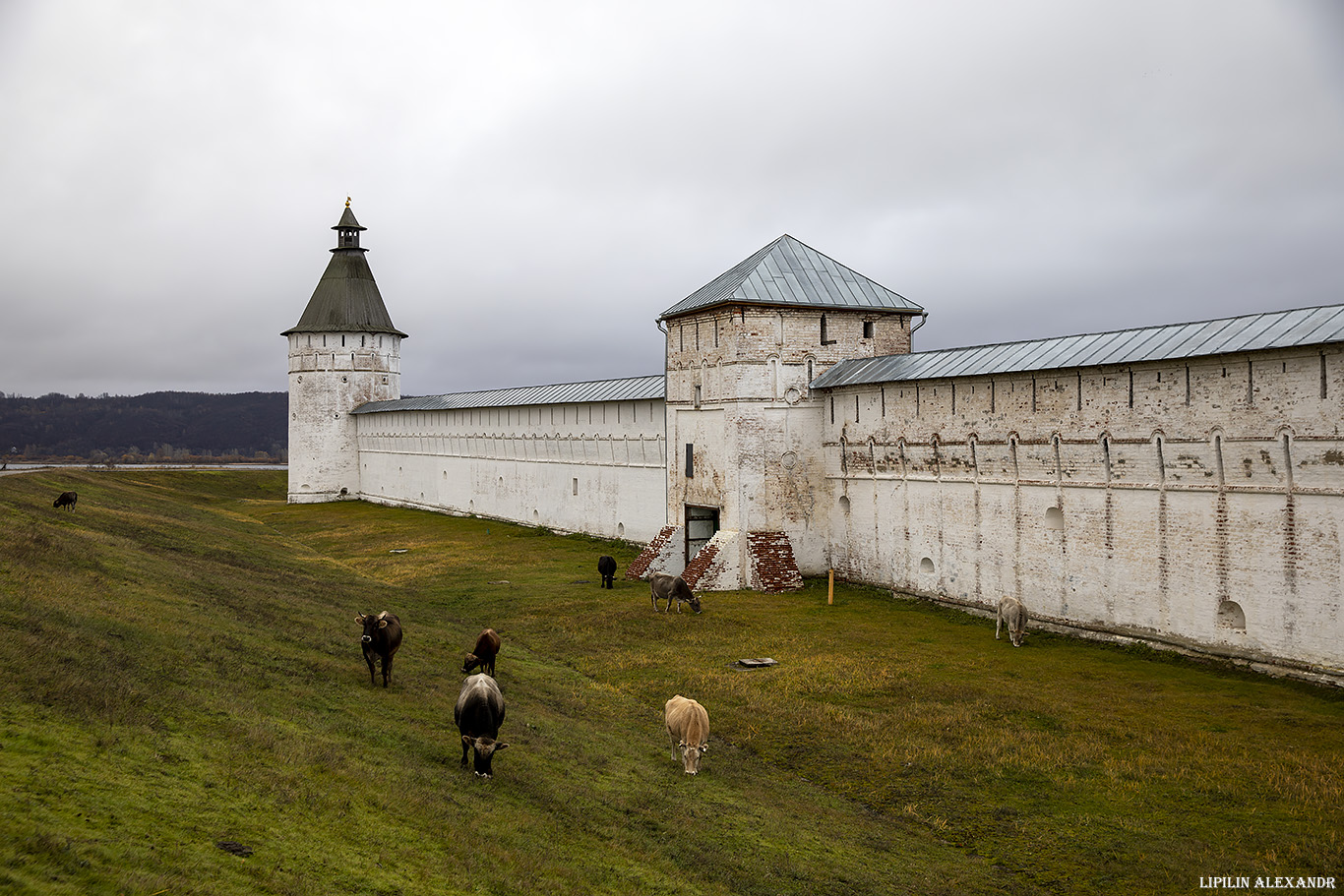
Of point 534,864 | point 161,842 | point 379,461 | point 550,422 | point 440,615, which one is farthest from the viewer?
point 379,461

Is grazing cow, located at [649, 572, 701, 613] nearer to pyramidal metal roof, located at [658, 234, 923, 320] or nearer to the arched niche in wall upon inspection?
pyramidal metal roof, located at [658, 234, 923, 320]

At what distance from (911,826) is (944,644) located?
817 cm

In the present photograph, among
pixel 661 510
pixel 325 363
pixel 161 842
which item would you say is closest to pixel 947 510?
pixel 661 510

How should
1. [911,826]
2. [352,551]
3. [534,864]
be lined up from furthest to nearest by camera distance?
[352,551]
[911,826]
[534,864]

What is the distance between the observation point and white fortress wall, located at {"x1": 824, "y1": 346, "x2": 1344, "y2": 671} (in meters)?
13.5

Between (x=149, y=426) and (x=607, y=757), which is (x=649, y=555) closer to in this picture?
(x=607, y=757)

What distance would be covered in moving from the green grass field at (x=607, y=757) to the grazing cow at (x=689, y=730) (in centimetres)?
22

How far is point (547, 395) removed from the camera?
36.7 m

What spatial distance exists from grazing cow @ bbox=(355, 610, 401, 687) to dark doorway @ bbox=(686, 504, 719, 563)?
14463 millimetres

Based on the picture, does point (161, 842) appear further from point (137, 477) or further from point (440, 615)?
point (137, 477)

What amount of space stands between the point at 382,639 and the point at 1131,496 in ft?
40.3

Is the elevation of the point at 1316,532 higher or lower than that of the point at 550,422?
lower

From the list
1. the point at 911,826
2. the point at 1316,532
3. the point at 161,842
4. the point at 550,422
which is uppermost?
the point at 550,422

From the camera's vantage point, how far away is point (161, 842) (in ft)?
18.7
